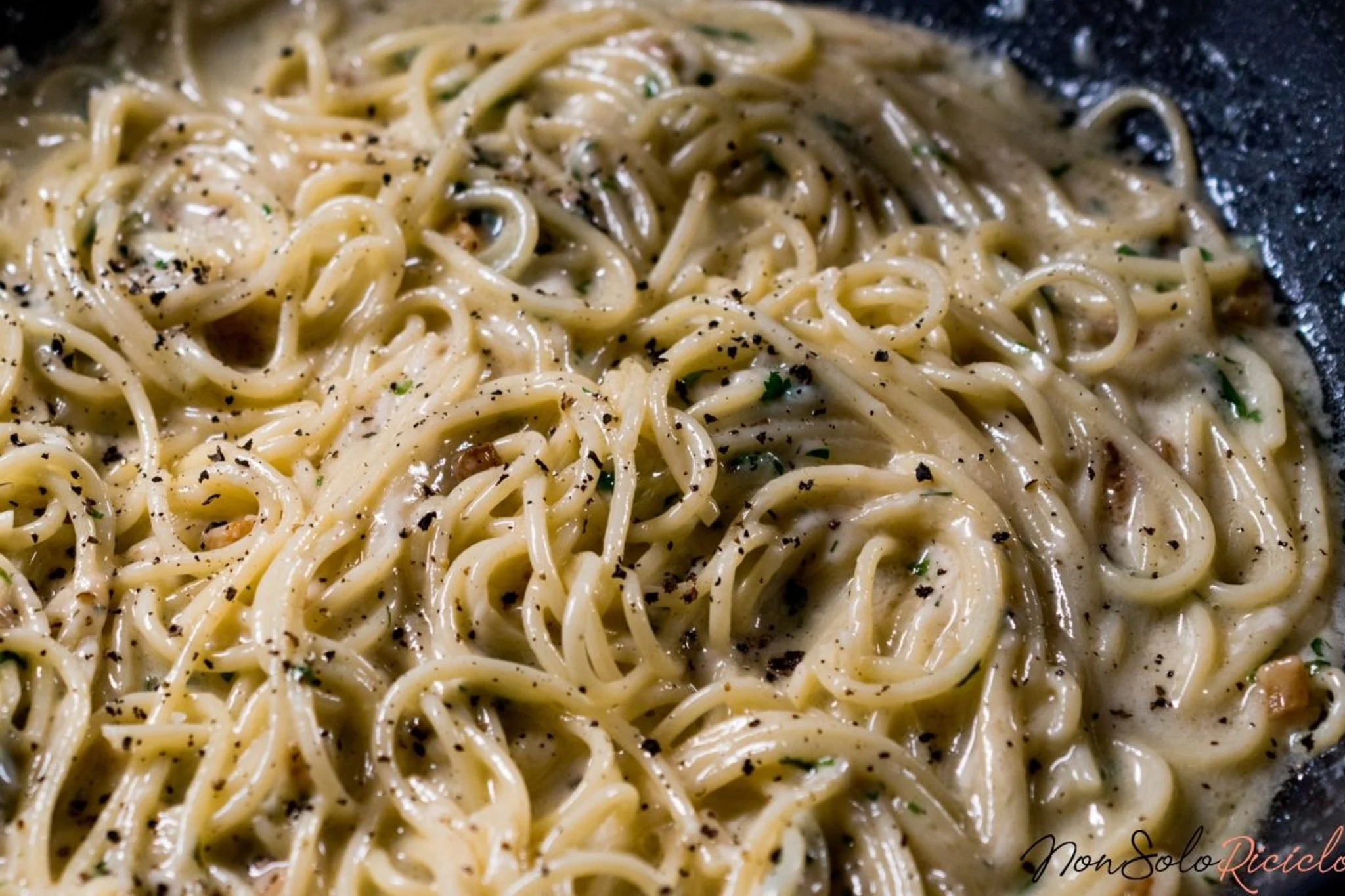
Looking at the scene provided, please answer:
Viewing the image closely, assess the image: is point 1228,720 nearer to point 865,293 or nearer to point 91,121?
point 865,293

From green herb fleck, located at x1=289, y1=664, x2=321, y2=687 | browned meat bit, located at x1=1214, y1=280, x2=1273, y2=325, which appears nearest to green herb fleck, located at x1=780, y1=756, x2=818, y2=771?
green herb fleck, located at x1=289, y1=664, x2=321, y2=687

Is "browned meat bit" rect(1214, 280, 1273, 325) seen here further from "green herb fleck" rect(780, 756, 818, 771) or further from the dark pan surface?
"green herb fleck" rect(780, 756, 818, 771)

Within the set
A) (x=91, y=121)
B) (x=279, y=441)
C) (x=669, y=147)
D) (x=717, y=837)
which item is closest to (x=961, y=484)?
(x=717, y=837)

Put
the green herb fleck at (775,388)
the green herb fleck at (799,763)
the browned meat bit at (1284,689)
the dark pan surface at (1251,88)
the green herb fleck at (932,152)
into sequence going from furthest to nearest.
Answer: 1. the green herb fleck at (932,152)
2. the dark pan surface at (1251,88)
3. the green herb fleck at (775,388)
4. the browned meat bit at (1284,689)
5. the green herb fleck at (799,763)

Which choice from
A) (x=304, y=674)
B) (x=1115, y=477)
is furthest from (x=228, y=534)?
(x=1115, y=477)

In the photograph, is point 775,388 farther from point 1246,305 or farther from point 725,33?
point 725,33

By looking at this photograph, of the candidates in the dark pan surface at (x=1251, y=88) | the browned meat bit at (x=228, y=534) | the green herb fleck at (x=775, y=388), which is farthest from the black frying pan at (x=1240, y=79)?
the browned meat bit at (x=228, y=534)

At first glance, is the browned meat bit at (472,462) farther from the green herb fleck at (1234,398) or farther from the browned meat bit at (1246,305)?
the browned meat bit at (1246,305)
